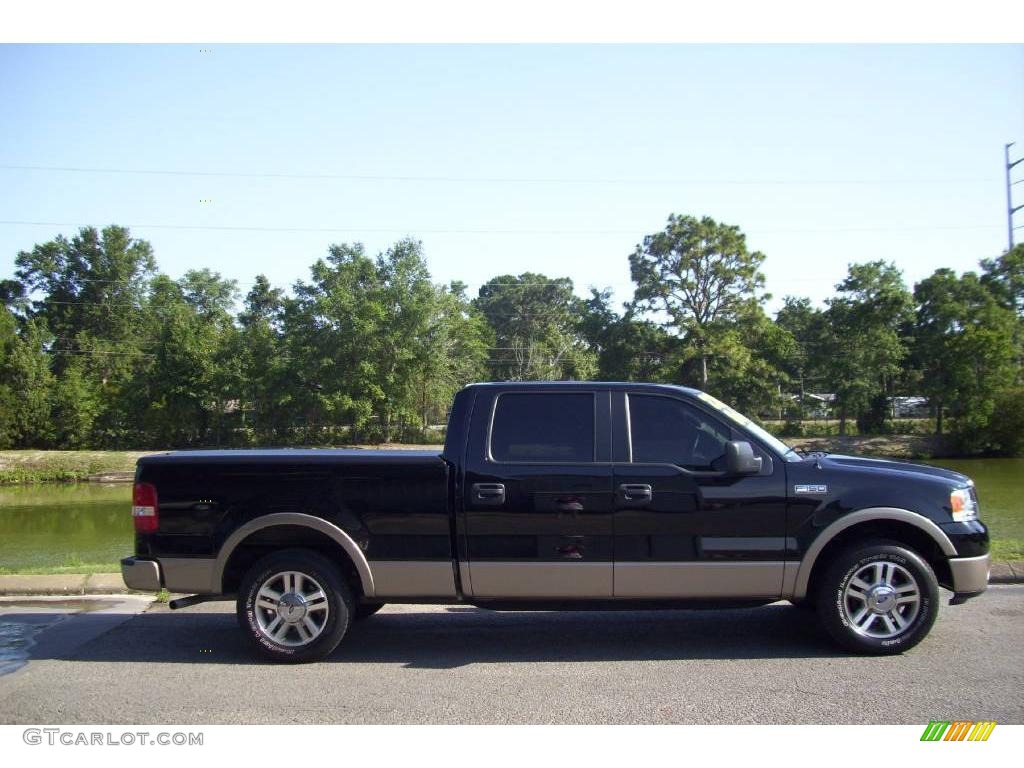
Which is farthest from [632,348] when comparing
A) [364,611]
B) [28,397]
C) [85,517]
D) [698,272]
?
[364,611]

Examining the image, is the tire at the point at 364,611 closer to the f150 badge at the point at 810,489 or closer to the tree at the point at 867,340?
the f150 badge at the point at 810,489

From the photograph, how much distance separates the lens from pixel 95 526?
2144 centimetres

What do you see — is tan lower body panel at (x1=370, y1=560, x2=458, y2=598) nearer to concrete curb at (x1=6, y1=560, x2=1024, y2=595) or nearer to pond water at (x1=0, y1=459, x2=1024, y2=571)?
concrete curb at (x1=6, y1=560, x2=1024, y2=595)

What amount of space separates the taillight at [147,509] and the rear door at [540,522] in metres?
2.25

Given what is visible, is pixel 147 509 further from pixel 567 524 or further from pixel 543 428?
pixel 567 524

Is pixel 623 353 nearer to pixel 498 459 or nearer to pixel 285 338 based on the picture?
pixel 285 338

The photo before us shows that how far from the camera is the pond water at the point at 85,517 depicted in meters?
14.7

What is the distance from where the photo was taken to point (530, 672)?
5703 millimetres

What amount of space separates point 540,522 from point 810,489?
6.16 ft

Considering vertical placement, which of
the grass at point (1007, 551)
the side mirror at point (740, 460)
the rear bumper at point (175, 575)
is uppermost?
the side mirror at point (740, 460)

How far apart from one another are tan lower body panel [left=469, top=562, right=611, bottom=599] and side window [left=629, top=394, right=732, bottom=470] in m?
0.85

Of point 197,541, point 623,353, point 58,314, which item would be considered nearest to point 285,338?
point 623,353

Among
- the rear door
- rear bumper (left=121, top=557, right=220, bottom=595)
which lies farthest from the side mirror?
rear bumper (left=121, top=557, right=220, bottom=595)
